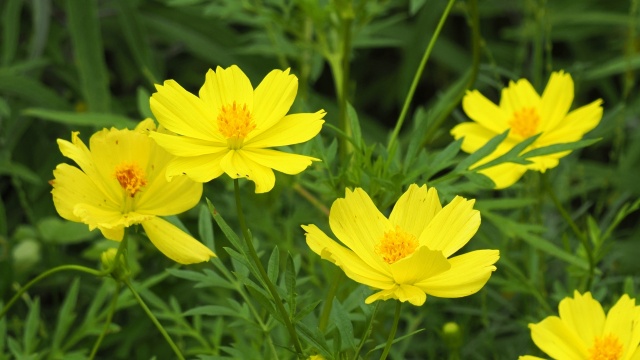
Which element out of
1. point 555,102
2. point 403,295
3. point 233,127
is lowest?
point 403,295

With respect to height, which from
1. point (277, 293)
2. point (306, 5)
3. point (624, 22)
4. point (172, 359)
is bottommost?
point (277, 293)

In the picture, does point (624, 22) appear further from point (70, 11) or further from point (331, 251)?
point (331, 251)

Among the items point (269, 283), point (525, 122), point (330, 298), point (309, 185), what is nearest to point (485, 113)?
point (525, 122)

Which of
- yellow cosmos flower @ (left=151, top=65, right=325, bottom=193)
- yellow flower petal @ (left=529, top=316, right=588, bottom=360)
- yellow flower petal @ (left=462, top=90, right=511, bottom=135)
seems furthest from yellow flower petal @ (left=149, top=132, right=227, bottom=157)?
yellow flower petal @ (left=462, top=90, right=511, bottom=135)

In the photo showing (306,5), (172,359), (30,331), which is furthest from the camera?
(172,359)

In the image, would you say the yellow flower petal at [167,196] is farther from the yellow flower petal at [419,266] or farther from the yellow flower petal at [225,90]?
the yellow flower petal at [419,266]

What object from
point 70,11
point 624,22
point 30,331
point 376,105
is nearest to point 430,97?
Answer: point 376,105

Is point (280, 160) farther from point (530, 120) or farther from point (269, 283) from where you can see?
point (530, 120)
